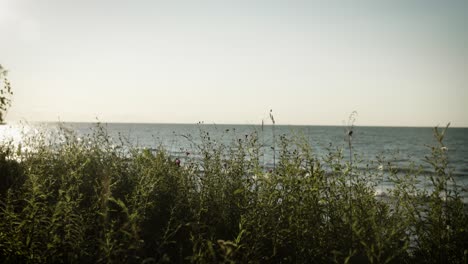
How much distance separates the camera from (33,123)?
32.1ft

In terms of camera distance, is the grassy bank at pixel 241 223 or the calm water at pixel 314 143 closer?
the grassy bank at pixel 241 223

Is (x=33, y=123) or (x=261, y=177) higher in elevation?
(x=33, y=123)

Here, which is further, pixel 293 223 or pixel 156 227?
pixel 156 227

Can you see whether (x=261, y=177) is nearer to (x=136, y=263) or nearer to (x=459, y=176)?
(x=136, y=263)

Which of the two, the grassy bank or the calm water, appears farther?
the calm water

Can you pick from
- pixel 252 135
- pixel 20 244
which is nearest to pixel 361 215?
pixel 252 135

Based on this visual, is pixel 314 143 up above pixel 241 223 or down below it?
below

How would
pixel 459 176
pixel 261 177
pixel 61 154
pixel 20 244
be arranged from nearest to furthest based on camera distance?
pixel 20 244 < pixel 261 177 < pixel 61 154 < pixel 459 176

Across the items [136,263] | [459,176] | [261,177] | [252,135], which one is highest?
[252,135]

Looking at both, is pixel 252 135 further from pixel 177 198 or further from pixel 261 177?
pixel 177 198

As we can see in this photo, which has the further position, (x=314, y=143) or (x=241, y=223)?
(x=314, y=143)

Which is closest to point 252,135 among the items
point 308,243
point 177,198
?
point 177,198

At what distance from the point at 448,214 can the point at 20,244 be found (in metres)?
5.08

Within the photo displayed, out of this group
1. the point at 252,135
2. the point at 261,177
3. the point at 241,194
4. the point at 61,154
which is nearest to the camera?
the point at 261,177
